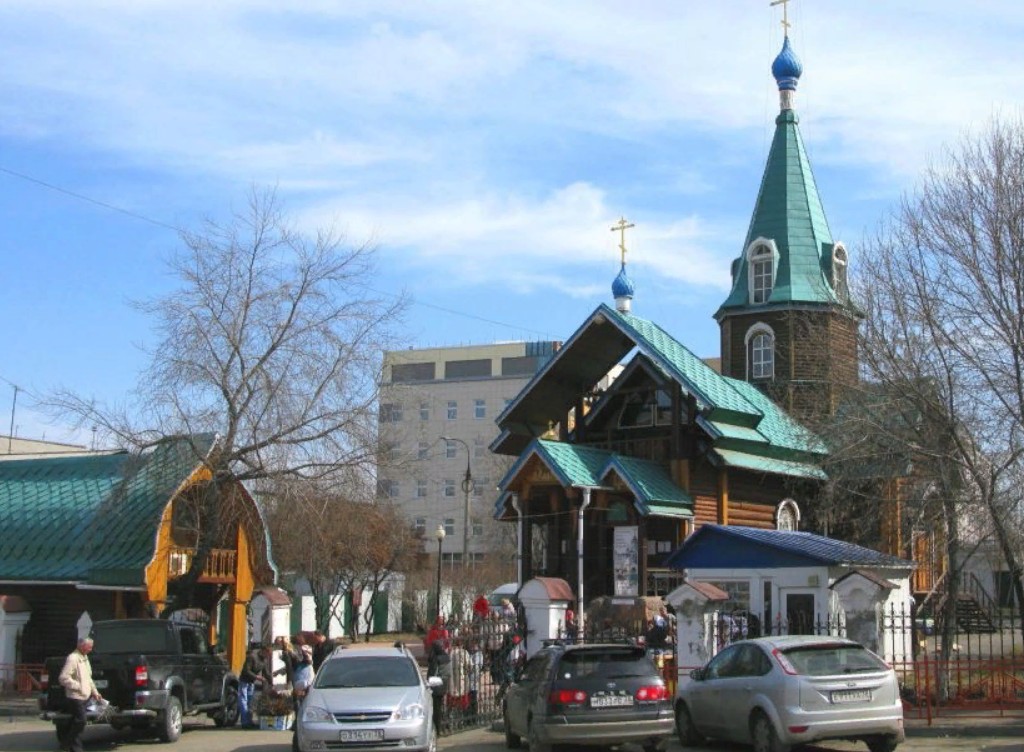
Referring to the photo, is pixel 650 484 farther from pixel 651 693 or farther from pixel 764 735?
pixel 764 735

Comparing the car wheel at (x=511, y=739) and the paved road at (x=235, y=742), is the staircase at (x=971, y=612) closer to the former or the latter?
the paved road at (x=235, y=742)

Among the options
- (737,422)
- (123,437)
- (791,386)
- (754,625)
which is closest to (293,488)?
(123,437)

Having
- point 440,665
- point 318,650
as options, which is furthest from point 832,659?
point 318,650

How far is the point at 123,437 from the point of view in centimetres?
2512

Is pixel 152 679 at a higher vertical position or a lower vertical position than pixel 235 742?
higher

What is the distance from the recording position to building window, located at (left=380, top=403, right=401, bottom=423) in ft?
88.0

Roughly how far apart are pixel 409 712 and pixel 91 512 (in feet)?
53.5

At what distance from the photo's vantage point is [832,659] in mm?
14469

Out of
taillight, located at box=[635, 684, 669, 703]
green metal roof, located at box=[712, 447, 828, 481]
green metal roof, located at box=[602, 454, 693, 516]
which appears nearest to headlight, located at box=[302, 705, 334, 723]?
taillight, located at box=[635, 684, 669, 703]

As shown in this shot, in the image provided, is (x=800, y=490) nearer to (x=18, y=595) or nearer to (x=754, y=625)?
(x=754, y=625)

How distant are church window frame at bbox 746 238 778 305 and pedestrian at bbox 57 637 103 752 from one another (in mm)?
26070

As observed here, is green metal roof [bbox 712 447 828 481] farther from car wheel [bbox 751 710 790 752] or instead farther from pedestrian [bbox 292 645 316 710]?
car wheel [bbox 751 710 790 752]

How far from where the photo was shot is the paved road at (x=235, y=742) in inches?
618

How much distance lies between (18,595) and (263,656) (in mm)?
9331
